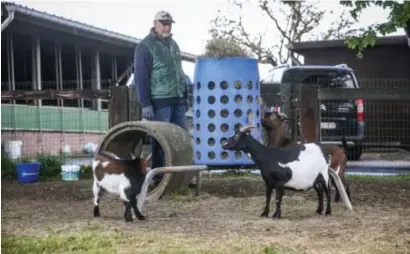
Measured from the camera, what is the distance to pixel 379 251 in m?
3.56

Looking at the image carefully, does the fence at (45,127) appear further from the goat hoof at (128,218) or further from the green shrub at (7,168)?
the goat hoof at (128,218)

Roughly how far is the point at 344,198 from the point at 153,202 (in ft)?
5.34

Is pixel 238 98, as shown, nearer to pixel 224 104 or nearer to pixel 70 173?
pixel 224 104

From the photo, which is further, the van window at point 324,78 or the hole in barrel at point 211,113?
the van window at point 324,78

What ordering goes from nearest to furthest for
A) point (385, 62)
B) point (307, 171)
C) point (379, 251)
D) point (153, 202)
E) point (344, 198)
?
point (379, 251) → point (307, 171) → point (344, 198) → point (153, 202) → point (385, 62)

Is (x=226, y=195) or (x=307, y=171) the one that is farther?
(x=226, y=195)

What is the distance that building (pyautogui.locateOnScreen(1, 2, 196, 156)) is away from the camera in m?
11.2

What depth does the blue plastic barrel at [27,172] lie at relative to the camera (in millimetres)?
7953

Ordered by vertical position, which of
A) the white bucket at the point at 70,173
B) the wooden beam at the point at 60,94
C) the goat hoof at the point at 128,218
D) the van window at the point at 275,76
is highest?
the van window at the point at 275,76

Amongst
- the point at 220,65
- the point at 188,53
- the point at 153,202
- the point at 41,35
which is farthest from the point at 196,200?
the point at 188,53

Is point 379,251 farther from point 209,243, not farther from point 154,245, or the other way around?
point 154,245

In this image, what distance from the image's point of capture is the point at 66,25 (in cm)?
1281

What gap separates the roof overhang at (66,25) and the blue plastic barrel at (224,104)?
5401mm

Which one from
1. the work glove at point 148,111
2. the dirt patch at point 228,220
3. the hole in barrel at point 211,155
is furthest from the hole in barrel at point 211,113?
the dirt patch at point 228,220
